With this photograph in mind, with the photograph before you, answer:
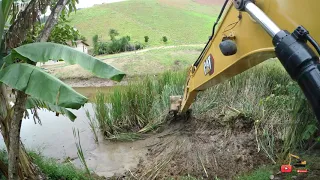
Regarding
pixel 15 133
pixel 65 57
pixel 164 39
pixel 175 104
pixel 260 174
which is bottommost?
pixel 260 174

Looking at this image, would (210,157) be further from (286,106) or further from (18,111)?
(18,111)

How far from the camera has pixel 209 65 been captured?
11.3 feet

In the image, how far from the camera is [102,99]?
715 centimetres

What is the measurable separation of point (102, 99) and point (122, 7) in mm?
32475

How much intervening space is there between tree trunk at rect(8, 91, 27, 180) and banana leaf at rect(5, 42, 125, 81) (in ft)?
2.14

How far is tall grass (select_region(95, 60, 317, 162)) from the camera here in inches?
222

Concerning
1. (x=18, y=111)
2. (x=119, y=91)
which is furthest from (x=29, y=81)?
(x=119, y=91)

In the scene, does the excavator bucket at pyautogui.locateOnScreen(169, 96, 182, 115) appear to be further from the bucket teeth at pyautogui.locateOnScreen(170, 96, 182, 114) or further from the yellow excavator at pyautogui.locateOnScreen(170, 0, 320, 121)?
the yellow excavator at pyautogui.locateOnScreen(170, 0, 320, 121)

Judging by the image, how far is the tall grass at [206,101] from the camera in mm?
5629

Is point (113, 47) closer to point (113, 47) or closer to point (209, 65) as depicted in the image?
point (113, 47)

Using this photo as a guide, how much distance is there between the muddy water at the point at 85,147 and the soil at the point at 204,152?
1.15 ft

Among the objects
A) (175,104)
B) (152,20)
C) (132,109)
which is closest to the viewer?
(175,104)

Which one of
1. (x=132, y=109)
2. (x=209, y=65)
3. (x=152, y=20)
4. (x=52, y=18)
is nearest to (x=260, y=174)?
(x=209, y=65)

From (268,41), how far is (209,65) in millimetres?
1343
